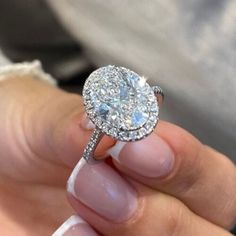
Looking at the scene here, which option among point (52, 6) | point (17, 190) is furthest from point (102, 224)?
point (52, 6)

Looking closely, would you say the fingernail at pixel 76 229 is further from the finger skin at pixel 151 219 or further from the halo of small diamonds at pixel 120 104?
the halo of small diamonds at pixel 120 104

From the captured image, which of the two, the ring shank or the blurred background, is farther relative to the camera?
the blurred background

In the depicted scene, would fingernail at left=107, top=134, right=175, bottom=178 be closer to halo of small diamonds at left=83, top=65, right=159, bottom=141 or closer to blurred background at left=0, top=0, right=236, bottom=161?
halo of small diamonds at left=83, top=65, right=159, bottom=141

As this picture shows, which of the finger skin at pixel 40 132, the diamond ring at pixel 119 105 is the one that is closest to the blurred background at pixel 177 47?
the finger skin at pixel 40 132

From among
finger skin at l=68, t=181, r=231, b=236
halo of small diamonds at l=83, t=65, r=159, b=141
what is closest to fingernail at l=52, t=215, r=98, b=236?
finger skin at l=68, t=181, r=231, b=236

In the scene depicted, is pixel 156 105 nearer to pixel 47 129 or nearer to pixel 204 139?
pixel 47 129

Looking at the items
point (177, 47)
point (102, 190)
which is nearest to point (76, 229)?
point (102, 190)

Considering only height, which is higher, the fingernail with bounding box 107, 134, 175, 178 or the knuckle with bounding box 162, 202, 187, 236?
the fingernail with bounding box 107, 134, 175, 178
